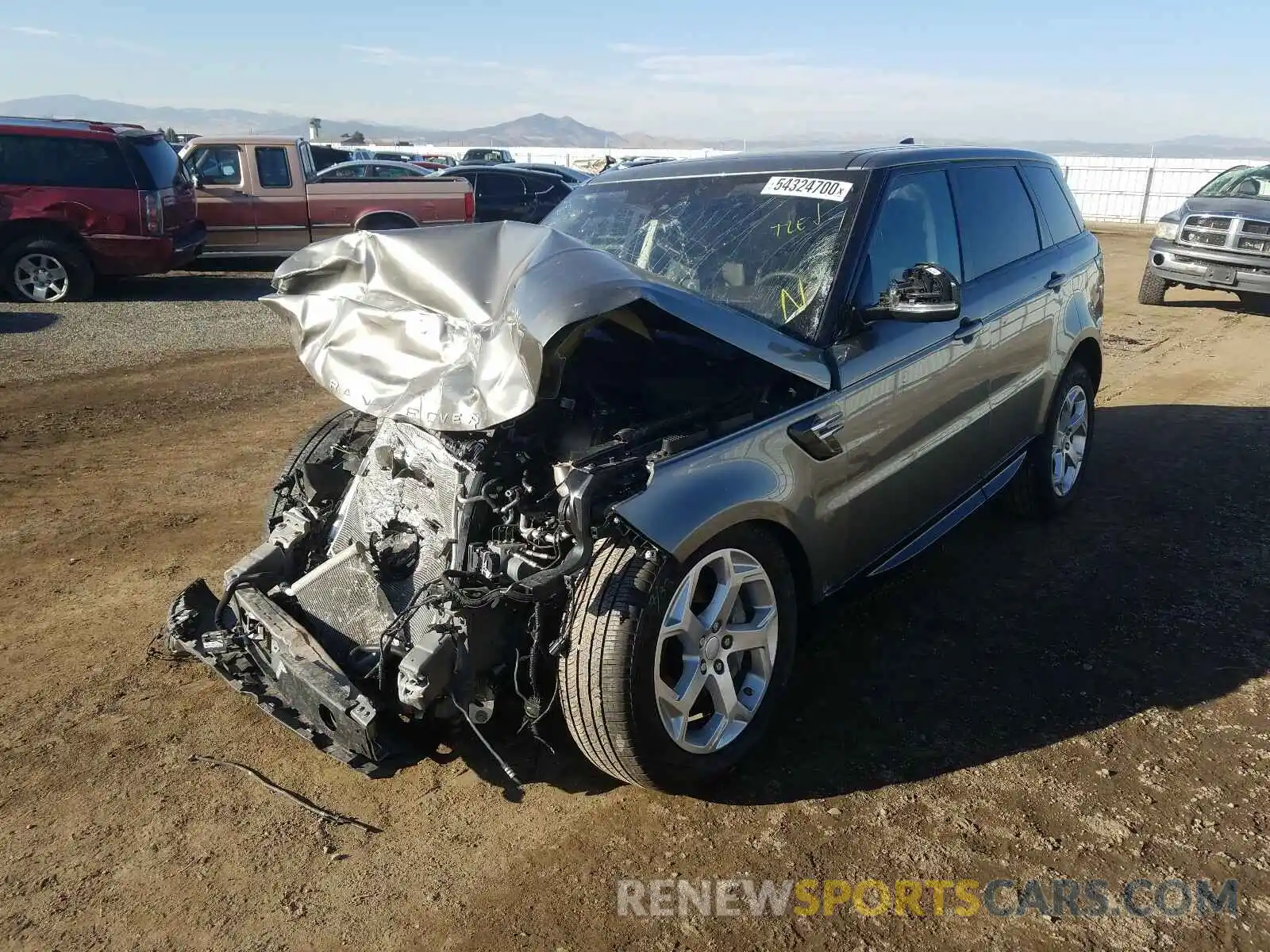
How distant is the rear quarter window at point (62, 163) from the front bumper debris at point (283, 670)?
9839 millimetres

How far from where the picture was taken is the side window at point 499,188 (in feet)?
54.2

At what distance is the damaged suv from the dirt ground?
281mm

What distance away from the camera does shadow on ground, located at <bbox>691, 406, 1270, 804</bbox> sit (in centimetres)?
333

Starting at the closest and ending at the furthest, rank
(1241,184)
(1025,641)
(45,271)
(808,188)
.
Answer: (808,188) < (1025,641) < (45,271) < (1241,184)

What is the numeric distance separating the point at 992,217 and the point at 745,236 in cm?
154

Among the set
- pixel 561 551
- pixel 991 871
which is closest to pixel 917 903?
pixel 991 871

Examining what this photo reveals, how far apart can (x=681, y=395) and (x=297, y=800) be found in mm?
1885

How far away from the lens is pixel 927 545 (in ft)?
13.4

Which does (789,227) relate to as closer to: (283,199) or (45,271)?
(45,271)

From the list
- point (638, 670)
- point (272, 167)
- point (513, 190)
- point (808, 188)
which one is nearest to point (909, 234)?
point (808, 188)

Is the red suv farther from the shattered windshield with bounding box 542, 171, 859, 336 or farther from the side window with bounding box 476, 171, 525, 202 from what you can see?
the shattered windshield with bounding box 542, 171, 859, 336

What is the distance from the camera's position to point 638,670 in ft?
9.05

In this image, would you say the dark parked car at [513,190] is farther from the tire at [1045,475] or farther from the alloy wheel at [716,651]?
the alloy wheel at [716,651]

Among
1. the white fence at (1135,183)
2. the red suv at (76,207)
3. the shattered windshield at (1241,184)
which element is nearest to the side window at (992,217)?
the shattered windshield at (1241,184)
